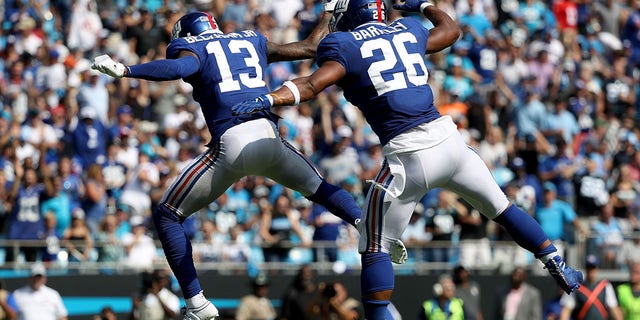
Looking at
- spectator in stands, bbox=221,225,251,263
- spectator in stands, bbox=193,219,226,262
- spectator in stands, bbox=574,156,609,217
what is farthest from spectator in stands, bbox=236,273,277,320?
spectator in stands, bbox=574,156,609,217

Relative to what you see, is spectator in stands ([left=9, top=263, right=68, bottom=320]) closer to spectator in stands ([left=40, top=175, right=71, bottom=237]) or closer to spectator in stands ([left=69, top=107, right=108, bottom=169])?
spectator in stands ([left=40, top=175, right=71, bottom=237])

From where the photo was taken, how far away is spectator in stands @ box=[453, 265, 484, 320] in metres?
16.2

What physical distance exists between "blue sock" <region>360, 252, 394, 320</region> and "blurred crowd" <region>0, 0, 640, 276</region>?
7.56 metres

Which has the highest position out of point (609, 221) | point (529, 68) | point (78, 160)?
point (78, 160)

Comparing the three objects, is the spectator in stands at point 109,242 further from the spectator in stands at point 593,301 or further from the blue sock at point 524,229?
the blue sock at point 524,229

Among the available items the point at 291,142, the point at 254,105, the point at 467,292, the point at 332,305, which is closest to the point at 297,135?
the point at 291,142

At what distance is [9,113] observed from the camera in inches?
761

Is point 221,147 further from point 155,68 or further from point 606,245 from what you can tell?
point 606,245

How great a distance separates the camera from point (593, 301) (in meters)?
15.9

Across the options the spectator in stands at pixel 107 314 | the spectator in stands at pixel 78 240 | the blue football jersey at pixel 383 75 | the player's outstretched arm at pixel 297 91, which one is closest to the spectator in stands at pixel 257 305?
the spectator in stands at pixel 107 314

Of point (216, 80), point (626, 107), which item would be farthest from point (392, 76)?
point (626, 107)

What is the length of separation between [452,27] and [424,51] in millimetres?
382

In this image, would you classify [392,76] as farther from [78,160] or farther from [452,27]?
[78,160]

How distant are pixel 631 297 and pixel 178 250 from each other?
7619 millimetres
